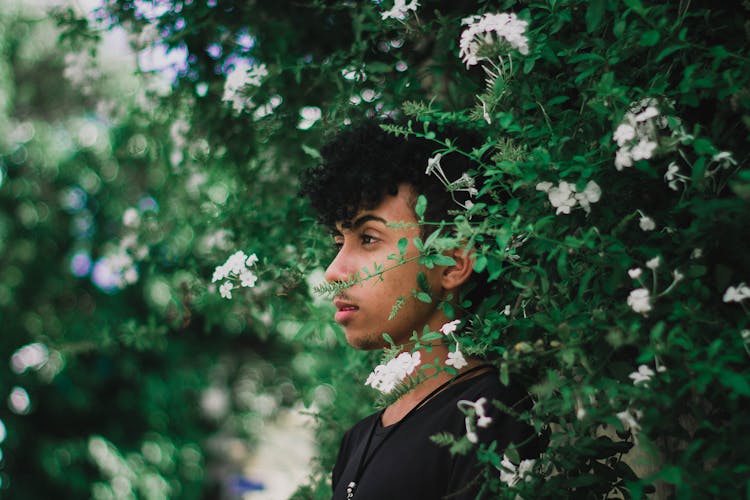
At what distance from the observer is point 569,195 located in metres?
1.19

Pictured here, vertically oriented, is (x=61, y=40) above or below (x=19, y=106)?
above

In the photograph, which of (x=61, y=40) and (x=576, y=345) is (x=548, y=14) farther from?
(x=61, y=40)

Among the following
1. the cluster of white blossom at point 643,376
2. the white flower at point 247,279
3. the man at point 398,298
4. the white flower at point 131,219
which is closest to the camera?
the cluster of white blossom at point 643,376

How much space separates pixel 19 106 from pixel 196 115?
11.2ft

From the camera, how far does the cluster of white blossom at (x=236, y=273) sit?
1.60 m

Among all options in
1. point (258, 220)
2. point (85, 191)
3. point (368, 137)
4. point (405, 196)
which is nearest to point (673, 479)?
point (405, 196)

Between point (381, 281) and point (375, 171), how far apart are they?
0.86 ft

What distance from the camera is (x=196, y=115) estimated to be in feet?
7.25

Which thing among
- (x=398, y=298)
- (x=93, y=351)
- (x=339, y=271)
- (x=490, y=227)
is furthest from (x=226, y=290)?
(x=93, y=351)

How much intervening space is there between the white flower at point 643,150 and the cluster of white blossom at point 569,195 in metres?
0.11

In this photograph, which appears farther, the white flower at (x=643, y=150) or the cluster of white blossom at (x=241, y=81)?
the cluster of white blossom at (x=241, y=81)

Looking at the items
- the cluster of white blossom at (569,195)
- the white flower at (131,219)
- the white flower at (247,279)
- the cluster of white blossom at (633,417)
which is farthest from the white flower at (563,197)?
the white flower at (131,219)

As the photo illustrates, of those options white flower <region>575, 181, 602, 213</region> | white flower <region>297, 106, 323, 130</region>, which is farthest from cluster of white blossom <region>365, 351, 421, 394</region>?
white flower <region>297, 106, 323, 130</region>

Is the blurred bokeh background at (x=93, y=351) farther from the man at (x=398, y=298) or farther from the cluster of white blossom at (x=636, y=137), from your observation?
the cluster of white blossom at (x=636, y=137)
